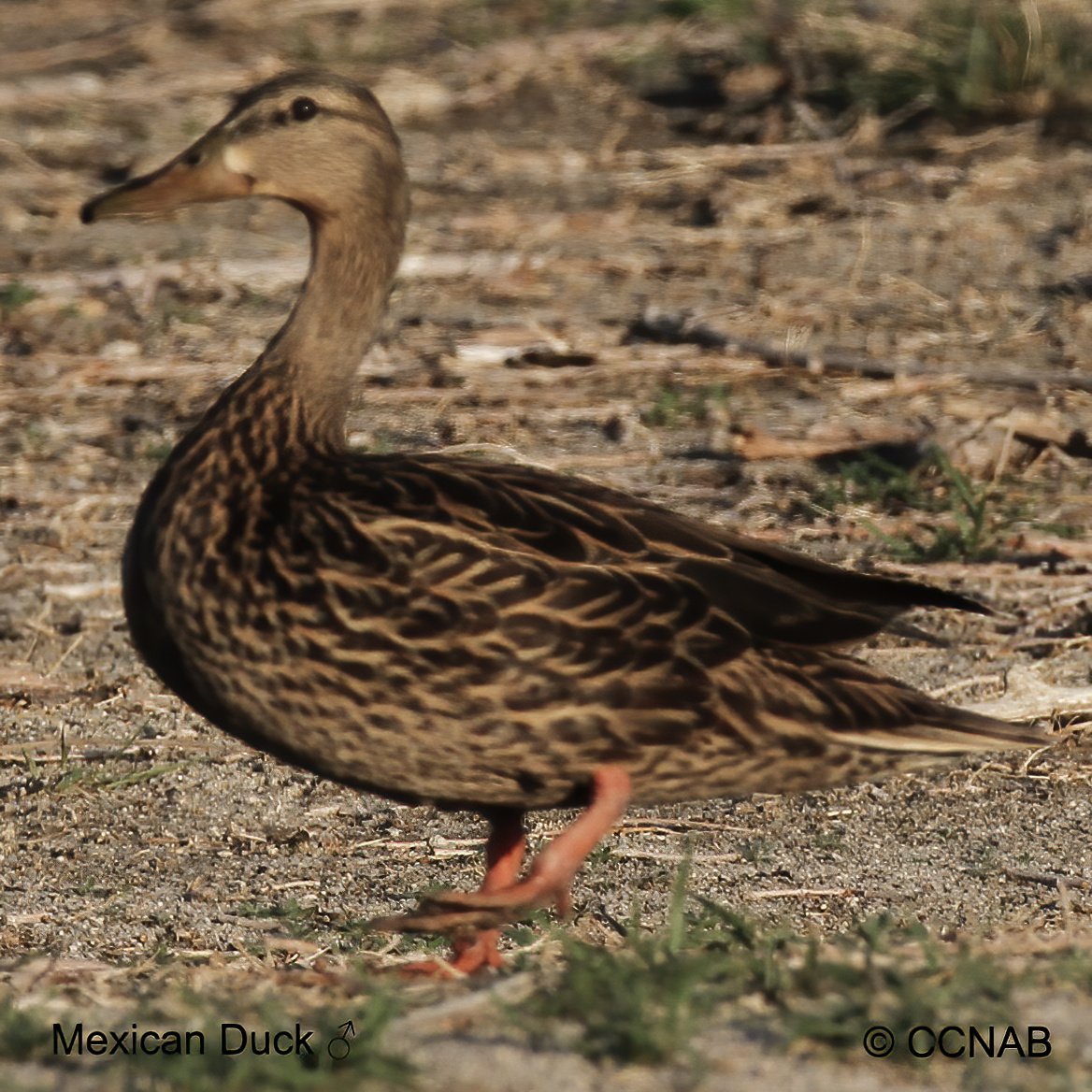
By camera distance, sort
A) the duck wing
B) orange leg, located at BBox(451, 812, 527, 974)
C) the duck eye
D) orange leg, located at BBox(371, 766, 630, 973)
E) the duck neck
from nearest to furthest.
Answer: orange leg, located at BBox(371, 766, 630, 973), the duck wing, orange leg, located at BBox(451, 812, 527, 974), the duck neck, the duck eye

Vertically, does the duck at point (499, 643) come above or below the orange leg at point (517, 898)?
above

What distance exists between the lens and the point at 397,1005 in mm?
3619

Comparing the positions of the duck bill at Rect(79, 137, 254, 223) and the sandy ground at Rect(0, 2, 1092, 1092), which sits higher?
the duck bill at Rect(79, 137, 254, 223)

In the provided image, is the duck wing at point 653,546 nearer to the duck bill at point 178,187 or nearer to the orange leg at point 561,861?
the orange leg at point 561,861

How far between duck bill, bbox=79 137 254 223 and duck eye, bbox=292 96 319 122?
7.8 inches

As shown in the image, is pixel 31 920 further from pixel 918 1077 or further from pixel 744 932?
pixel 918 1077

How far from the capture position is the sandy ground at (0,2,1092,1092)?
17.1 ft

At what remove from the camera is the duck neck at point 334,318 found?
5.40 meters

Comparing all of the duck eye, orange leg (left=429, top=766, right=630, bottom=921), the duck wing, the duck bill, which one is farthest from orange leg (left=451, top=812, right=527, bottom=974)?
the duck eye

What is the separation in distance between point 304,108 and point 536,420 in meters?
2.86

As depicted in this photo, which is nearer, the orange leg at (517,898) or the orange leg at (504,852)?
the orange leg at (517,898)

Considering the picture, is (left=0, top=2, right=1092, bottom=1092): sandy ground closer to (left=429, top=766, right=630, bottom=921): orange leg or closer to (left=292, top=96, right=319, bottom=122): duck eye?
(left=429, top=766, right=630, bottom=921): orange leg

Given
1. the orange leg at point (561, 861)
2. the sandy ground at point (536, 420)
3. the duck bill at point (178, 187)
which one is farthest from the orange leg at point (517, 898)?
the duck bill at point (178, 187)

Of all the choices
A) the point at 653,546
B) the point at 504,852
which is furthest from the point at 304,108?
the point at 504,852
